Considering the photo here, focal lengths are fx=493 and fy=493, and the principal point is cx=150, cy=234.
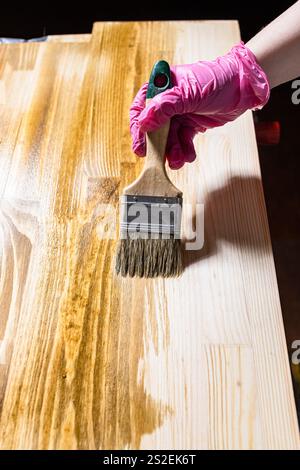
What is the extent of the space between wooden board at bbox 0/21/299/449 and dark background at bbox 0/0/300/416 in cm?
67

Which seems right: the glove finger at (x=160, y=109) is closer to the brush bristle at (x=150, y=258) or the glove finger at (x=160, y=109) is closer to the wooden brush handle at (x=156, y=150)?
the wooden brush handle at (x=156, y=150)

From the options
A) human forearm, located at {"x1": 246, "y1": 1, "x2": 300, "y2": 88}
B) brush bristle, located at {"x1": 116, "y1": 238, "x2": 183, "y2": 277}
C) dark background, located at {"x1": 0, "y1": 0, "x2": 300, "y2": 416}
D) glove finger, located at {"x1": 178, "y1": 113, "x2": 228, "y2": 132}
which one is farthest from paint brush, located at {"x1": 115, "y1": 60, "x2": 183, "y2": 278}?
dark background, located at {"x1": 0, "y1": 0, "x2": 300, "y2": 416}

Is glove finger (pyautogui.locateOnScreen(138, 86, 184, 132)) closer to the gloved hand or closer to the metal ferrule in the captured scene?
the gloved hand

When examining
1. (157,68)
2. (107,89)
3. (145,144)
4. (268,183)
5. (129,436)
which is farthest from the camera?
(268,183)

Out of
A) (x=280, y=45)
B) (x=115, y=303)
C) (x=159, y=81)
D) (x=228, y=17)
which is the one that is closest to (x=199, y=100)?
(x=159, y=81)

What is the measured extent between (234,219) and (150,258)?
0.20 m

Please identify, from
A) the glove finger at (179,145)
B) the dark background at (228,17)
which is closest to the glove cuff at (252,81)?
the glove finger at (179,145)

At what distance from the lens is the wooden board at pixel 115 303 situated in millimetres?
731

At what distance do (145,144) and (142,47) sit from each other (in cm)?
47

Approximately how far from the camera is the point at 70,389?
758 millimetres

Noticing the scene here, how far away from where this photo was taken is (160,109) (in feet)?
2.67

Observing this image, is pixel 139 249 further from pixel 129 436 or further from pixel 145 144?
pixel 129 436

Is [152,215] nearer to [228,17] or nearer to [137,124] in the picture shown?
[137,124]

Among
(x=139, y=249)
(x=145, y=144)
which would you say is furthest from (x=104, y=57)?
(x=139, y=249)
